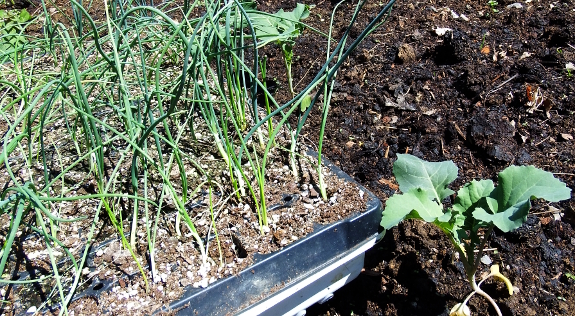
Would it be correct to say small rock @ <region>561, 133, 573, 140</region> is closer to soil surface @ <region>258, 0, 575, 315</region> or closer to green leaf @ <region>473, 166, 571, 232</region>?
soil surface @ <region>258, 0, 575, 315</region>

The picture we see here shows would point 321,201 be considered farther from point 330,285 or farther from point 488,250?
point 488,250

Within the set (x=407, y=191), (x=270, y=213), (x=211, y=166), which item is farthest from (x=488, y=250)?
(x=211, y=166)

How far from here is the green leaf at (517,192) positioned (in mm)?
1026

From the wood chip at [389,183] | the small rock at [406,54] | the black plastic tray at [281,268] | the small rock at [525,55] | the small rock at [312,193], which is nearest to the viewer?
the black plastic tray at [281,268]

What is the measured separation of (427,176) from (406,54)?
3.34ft

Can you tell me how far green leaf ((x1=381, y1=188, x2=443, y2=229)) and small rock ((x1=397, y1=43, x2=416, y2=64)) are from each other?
1110mm

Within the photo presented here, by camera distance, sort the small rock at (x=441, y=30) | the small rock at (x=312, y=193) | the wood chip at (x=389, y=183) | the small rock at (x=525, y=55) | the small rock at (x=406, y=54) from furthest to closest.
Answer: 1. the small rock at (x=441, y=30)
2. the small rock at (x=406, y=54)
3. the small rock at (x=525, y=55)
4. the wood chip at (x=389, y=183)
5. the small rock at (x=312, y=193)

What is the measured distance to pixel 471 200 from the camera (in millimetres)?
1187

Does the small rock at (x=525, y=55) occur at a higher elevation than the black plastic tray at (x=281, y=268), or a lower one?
higher

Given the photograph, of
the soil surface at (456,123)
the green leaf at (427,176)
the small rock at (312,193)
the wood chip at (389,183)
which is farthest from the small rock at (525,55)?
the small rock at (312,193)

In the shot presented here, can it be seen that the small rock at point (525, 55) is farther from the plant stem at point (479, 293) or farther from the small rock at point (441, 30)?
the plant stem at point (479, 293)

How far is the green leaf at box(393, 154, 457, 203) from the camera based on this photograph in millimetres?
1239

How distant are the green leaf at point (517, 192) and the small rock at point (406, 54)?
1101mm

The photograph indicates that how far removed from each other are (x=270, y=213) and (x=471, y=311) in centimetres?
62
